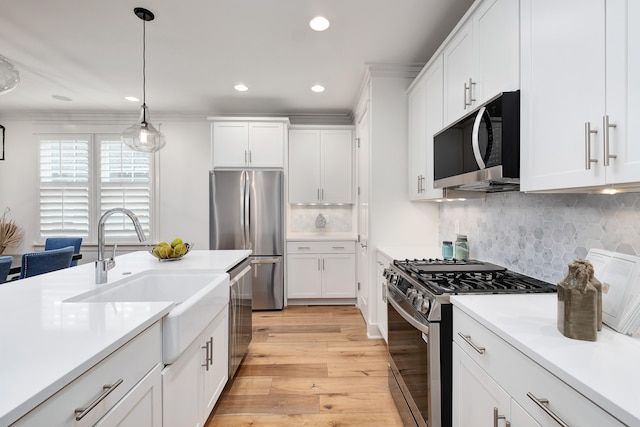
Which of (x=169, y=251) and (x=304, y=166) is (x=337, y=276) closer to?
(x=304, y=166)

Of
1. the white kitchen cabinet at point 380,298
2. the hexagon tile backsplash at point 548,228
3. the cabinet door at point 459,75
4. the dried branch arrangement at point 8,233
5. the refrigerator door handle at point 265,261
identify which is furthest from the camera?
the dried branch arrangement at point 8,233

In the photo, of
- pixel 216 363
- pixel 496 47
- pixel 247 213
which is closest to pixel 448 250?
pixel 496 47

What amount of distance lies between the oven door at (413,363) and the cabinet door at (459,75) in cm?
121

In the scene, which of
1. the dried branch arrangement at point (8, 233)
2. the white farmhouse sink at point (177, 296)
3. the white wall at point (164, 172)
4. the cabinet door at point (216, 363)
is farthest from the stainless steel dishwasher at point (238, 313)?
the dried branch arrangement at point (8, 233)

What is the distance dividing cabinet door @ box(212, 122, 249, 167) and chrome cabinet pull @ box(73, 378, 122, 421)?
10.8 ft

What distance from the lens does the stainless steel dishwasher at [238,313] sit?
206 cm

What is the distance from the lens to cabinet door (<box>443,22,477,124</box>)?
1.72 metres

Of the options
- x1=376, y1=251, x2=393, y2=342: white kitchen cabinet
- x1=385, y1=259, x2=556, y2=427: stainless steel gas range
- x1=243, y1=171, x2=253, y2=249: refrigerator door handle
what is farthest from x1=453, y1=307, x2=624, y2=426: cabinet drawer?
x1=243, y1=171, x2=253, y2=249: refrigerator door handle

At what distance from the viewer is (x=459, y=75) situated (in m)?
1.85

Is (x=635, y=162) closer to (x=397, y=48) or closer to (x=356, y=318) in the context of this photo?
(x=397, y=48)

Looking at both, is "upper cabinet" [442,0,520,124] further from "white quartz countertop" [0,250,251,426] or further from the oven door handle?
"white quartz countertop" [0,250,251,426]

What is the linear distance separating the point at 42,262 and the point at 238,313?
6.02ft

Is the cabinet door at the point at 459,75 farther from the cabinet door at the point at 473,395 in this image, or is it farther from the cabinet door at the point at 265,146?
the cabinet door at the point at 265,146

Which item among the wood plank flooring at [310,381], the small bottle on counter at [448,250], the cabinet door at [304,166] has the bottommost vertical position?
the wood plank flooring at [310,381]
